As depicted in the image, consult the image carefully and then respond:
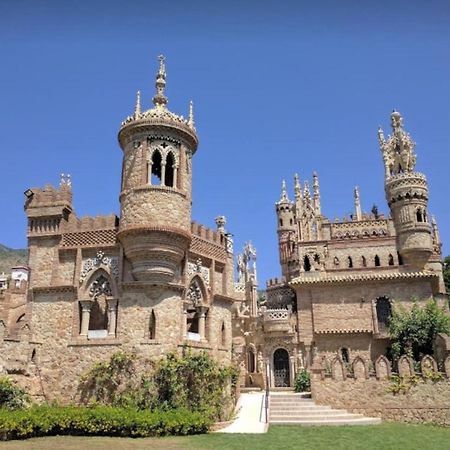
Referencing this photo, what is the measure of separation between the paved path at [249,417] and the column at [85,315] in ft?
22.2

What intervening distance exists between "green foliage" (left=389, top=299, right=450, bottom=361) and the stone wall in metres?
4.55

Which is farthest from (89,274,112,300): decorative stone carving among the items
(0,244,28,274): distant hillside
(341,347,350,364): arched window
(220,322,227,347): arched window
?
(0,244,28,274): distant hillside

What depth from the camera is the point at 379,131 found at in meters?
37.9

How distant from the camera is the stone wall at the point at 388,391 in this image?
68.9 feet

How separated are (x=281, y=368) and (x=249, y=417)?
1417cm

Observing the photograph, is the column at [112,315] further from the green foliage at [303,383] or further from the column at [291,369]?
the column at [291,369]

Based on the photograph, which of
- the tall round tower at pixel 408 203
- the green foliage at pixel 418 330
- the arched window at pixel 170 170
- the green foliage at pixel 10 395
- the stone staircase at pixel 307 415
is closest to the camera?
the green foliage at pixel 10 395

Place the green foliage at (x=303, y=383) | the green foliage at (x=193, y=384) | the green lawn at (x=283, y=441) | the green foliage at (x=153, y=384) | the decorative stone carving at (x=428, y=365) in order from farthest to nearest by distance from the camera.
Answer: the green foliage at (x=303, y=383), the decorative stone carving at (x=428, y=365), the green foliage at (x=193, y=384), the green foliage at (x=153, y=384), the green lawn at (x=283, y=441)

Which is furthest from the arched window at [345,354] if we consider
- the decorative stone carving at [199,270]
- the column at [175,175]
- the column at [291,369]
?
the column at [175,175]

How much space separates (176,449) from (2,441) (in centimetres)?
552

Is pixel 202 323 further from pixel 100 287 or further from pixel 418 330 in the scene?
pixel 418 330

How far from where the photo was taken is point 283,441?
15.1 metres

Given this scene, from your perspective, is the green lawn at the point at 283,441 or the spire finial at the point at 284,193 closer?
the green lawn at the point at 283,441

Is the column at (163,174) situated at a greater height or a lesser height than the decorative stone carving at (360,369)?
greater
